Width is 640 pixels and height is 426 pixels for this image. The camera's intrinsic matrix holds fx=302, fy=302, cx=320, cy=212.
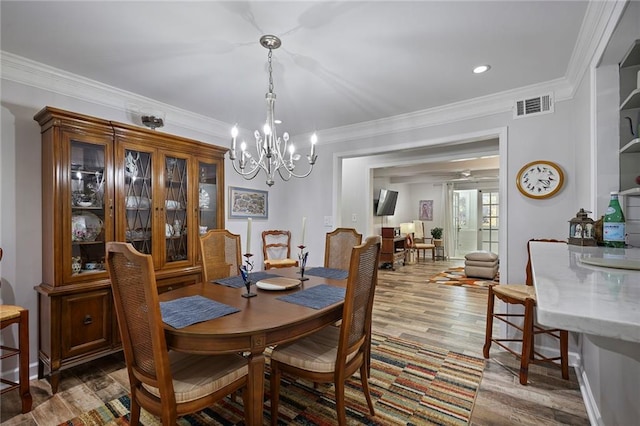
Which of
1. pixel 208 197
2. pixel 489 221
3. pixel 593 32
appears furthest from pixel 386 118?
pixel 489 221

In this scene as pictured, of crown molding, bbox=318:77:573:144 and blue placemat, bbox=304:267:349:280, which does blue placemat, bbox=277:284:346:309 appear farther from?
crown molding, bbox=318:77:573:144

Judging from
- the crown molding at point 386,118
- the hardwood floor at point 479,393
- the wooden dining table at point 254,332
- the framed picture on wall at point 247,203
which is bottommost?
the hardwood floor at point 479,393

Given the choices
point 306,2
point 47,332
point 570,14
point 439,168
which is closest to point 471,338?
point 570,14

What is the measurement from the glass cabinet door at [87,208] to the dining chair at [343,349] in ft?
5.65

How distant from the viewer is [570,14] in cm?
170

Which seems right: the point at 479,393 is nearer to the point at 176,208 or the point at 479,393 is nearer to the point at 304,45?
the point at 304,45

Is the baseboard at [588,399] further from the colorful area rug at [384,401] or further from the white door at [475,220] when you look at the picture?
the white door at [475,220]

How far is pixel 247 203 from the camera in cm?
402

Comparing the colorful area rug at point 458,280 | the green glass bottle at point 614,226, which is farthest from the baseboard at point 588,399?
the colorful area rug at point 458,280

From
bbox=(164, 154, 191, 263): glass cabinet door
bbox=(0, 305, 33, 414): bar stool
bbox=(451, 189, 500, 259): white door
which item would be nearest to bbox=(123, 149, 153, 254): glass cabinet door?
bbox=(164, 154, 191, 263): glass cabinet door

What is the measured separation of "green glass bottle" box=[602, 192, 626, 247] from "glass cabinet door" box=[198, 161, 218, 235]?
310 centimetres

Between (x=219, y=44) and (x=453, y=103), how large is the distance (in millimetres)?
2279

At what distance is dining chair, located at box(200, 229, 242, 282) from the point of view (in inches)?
97.5

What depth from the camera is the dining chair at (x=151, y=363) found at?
4.05ft
